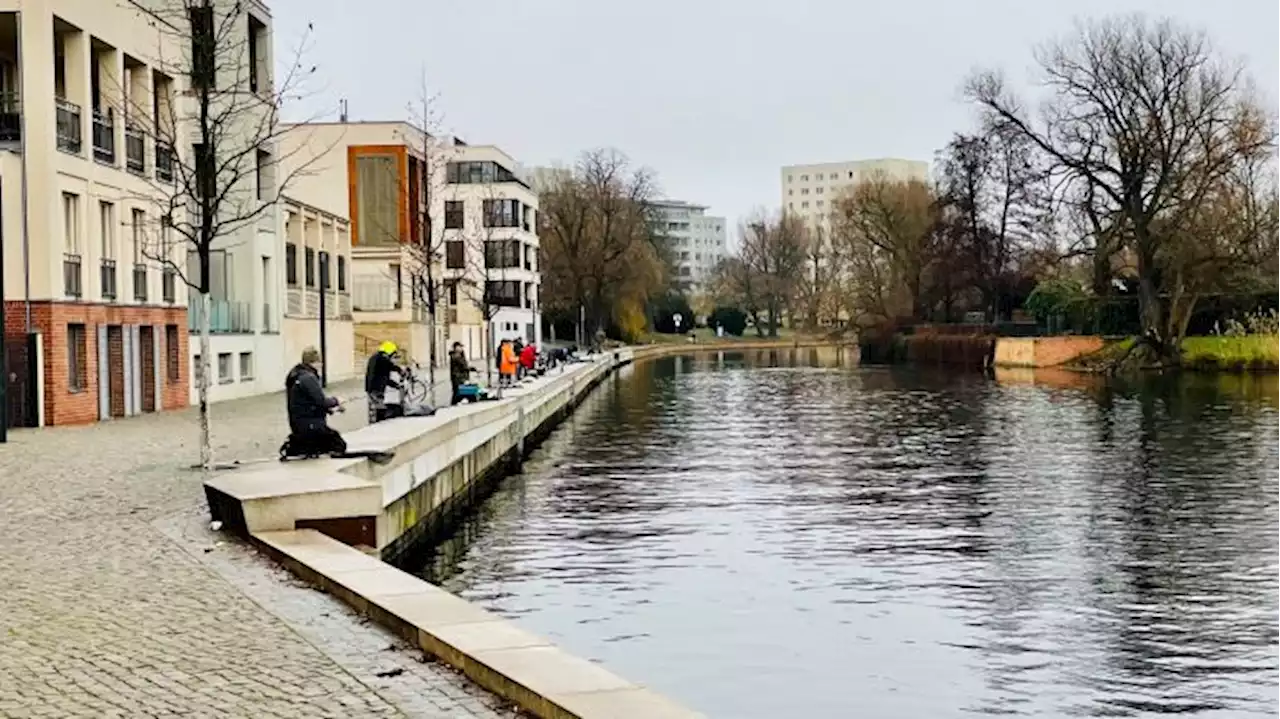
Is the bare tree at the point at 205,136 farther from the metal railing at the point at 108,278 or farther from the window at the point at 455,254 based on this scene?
the window at the point at 455,254

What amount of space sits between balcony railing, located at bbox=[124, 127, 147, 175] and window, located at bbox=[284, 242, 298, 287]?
16337mm

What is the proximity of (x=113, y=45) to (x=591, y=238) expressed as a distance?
7590cm

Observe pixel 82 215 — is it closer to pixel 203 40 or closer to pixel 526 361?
pixel 203 40

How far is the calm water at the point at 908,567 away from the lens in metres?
12.0

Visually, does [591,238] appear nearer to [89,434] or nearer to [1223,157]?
[1223,157]

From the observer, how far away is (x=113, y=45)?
34.3m

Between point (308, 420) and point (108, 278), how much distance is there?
57.7 ft

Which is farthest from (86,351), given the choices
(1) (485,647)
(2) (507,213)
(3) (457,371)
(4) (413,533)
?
(2) (507,213)

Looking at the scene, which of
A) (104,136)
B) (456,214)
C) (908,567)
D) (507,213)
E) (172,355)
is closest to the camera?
(908,567)

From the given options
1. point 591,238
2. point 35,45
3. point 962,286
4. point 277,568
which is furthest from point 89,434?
point 591,238

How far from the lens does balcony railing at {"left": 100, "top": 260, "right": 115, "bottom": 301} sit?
34.0m

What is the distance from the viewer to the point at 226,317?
146 ft

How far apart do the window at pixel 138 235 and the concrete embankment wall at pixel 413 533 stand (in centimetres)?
1048

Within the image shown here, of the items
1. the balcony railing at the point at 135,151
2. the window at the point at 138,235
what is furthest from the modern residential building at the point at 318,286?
the window at the point at 138,235
